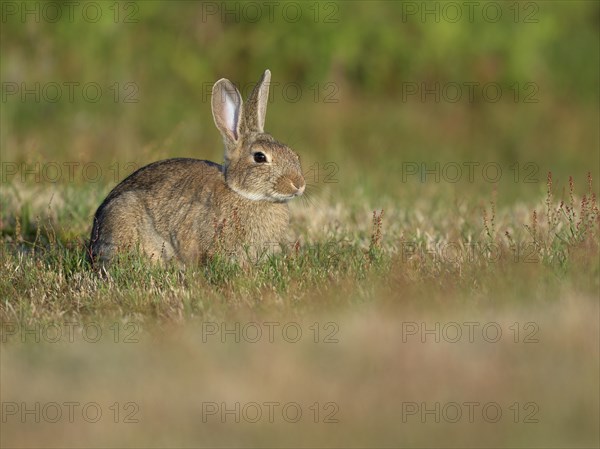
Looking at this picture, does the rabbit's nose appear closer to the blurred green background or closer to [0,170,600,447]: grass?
[0,170,600,447]: grass

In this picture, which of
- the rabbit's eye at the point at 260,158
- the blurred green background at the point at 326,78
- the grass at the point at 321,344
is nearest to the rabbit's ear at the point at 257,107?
the rabbit's eye at the point at 260,158

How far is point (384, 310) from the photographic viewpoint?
5367 millimetres

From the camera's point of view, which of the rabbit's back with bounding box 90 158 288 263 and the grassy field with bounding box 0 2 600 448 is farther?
the rabbit's back with bounding box 90 158 288 263

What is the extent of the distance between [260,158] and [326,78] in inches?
365

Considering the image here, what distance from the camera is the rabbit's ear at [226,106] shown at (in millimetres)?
7117

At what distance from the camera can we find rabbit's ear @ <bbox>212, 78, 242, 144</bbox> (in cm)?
712

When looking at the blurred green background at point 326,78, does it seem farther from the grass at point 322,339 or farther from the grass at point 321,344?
the grass at point 321,344

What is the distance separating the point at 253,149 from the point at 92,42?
25.7 ft

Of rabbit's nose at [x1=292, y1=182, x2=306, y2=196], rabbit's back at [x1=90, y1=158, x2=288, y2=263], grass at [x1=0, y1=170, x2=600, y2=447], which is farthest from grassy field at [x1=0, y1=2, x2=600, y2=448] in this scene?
rabbit's nose at [x1=292, y1=182, x2=306, y2=196]

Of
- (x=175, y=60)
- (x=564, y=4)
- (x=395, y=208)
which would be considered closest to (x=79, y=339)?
(x=395, y=208)

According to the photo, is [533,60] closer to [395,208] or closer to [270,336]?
[395,208]

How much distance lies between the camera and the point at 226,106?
716cm

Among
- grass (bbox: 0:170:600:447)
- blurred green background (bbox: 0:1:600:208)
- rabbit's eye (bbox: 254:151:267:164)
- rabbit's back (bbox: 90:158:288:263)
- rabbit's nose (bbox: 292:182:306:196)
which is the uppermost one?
blurred green background (bbox: 0:1:600:208)

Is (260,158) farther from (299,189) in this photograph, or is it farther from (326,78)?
(326,78)
